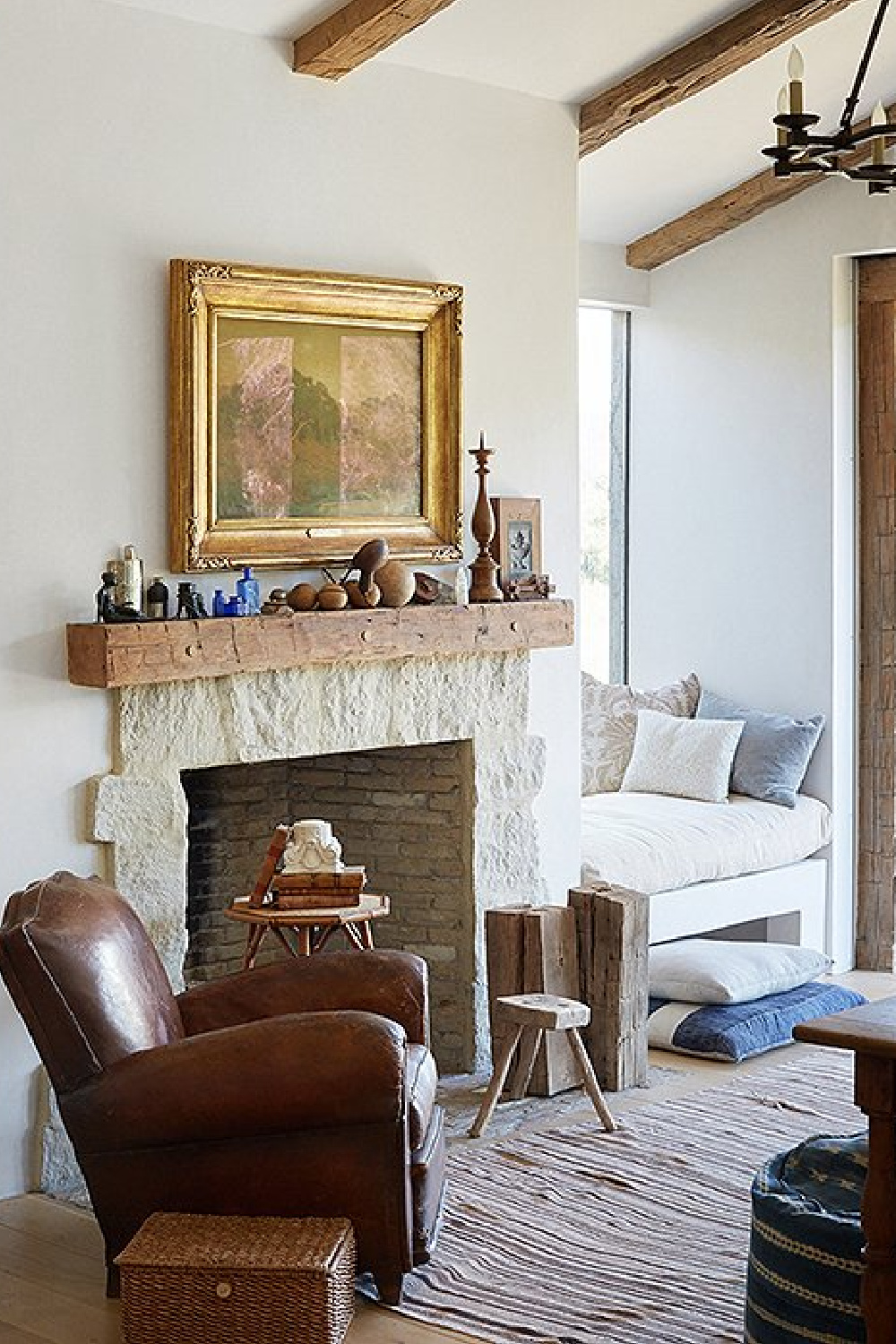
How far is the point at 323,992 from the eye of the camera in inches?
181

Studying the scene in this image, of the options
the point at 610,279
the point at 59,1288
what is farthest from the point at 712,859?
the point at 59,1288

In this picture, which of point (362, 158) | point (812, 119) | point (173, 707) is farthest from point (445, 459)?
point (812, 119)

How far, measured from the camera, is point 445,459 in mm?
5859

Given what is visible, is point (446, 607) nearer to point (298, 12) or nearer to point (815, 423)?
point (298, 12)

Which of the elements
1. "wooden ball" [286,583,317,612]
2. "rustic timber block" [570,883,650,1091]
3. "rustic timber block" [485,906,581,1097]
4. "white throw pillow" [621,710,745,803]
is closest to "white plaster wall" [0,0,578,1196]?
"wooden ball" [286,583,317,612]

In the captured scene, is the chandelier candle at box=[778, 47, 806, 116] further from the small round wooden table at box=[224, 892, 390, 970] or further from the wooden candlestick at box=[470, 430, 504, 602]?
the small round wooden table at box=[224, 892, 390, 970]

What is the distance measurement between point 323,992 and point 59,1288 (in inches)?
34.3

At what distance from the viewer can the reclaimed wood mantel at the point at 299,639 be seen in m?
4.82

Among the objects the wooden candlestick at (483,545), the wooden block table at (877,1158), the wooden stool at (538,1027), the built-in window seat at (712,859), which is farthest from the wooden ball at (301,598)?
the wooden block table at (877,1158)

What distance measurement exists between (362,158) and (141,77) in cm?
81

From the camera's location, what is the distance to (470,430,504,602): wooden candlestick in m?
5.90

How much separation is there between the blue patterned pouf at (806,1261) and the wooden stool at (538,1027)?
1448 mm

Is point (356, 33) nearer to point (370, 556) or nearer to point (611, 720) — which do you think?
point (370, 556)

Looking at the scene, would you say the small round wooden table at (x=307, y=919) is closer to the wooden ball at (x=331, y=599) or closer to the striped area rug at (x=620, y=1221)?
the striped area rug at (x=620, y=1221)
